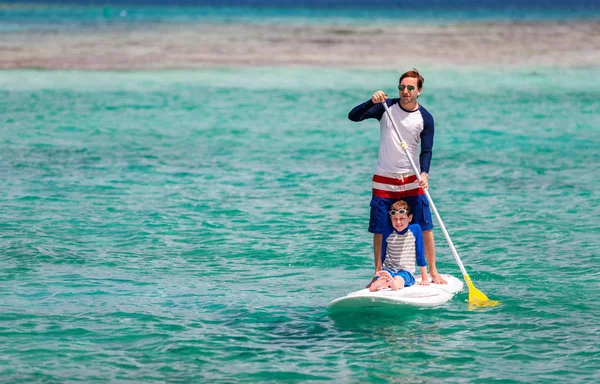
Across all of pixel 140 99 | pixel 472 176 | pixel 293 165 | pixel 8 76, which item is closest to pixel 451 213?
pixel 472 176

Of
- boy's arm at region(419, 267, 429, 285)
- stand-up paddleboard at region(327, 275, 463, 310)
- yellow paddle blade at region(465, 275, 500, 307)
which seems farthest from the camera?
yellow paddle blade at region(465, 275, 500, 307)

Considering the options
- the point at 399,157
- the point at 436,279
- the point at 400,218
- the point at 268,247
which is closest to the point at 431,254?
the point at 436,279

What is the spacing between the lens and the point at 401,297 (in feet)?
28.7

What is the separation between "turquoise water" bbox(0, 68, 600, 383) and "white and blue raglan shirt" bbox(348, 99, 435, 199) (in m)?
1.20

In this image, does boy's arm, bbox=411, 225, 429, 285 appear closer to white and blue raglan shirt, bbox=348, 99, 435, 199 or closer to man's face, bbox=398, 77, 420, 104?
white and blue raglan shirt, bbox=348, 99, 435, 199

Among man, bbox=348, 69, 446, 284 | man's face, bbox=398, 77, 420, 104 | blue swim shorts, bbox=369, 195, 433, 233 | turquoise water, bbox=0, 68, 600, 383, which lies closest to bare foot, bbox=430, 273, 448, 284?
turquoise water, bbox=0, 68, 600, 383

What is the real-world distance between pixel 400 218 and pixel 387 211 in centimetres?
14

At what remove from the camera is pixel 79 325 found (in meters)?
8.80

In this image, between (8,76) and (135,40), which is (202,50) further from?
(8,76)

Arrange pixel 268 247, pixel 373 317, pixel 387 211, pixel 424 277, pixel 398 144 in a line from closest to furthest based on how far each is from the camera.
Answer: pixel 398 144 → pixel 387 211 → pixel 373 317 → pixel 424 277 → pixel 268 247

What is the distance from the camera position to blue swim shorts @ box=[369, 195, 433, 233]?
29.0ft

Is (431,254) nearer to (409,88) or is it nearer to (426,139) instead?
(426,139)

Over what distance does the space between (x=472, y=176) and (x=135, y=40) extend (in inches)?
1264

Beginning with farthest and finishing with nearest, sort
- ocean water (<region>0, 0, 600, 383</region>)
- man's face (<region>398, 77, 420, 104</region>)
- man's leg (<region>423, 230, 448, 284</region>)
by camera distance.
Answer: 1. man's leg (<region>423, 230, 448, 284</region>)
2. man's face (<region>398, 77, 420, 104</region>)
3. ocean water (<region>0, 0, 600, 383</region>)
